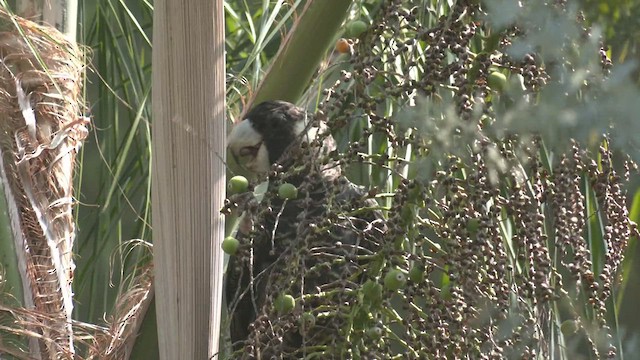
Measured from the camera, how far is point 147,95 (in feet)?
4.90

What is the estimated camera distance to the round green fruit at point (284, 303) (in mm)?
843

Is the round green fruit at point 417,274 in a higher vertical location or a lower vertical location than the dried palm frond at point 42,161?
lower

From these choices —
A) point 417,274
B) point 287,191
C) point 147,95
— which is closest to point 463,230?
point 417,274

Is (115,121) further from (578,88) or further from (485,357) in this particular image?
(578,88)

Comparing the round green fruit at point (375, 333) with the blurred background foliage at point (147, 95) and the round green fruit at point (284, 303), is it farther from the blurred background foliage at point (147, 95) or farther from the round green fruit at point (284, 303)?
the blurred background foliage at point (147, 95)

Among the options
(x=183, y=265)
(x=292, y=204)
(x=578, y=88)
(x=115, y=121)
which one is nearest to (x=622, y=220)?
(x=578, y=88)

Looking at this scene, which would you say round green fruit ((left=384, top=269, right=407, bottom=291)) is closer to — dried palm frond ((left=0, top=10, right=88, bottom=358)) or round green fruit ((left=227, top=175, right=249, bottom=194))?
round green fruit ((left=227, top=175, right=249, bottom=194))

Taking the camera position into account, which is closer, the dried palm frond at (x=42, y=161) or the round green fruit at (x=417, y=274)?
the round green fruit at (x=417, y=274)

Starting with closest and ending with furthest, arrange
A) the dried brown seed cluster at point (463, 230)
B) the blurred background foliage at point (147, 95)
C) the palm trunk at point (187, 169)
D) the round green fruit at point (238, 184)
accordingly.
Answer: the blurred background foliage at point (147, 95) < the dried brown seed cluster at point (463, 230) < the round green fruit at point (238, 184) < the palm trunk at point (187, 169)

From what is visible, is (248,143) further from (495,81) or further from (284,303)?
(495,81)

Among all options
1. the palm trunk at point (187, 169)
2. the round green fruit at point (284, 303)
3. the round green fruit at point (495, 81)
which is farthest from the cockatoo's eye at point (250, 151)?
the round green fruit at point (495, 81)

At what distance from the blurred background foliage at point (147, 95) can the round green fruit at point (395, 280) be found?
171mm

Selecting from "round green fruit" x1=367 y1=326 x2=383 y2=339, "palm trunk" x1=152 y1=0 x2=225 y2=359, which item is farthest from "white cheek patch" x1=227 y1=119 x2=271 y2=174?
"round green fruit" x1=367 y1=326 x2=383 y2=339

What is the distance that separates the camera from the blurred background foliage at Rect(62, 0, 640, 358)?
514mm
